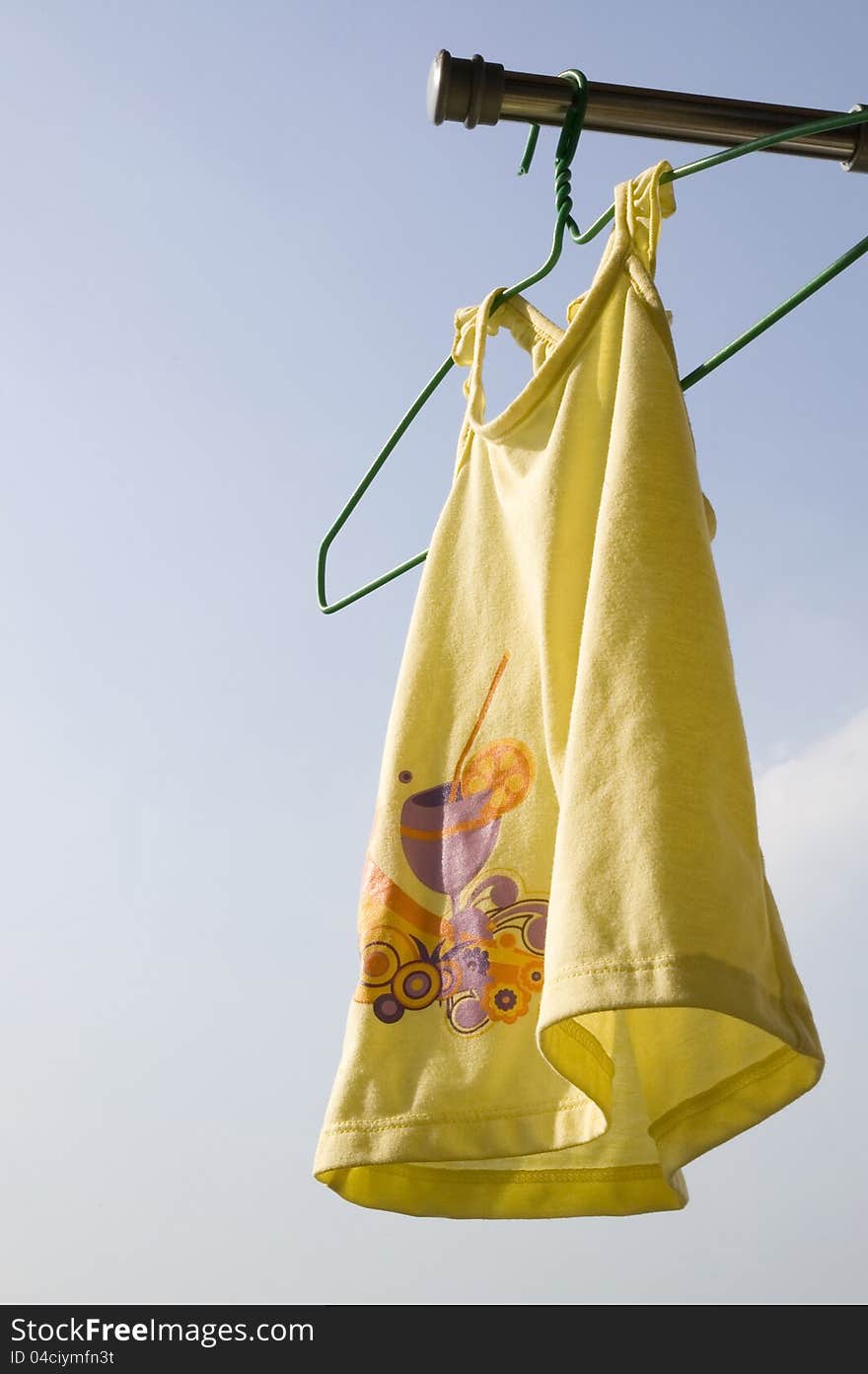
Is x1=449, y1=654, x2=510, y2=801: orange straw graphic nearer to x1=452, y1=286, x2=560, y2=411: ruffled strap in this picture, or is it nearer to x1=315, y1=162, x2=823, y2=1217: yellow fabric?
x1=315, y1=162, x2=823, y2=1217: yellow fabric

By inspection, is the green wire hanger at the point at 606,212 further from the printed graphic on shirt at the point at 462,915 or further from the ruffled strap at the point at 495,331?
the printed graphic on shirt at the point at 462,915

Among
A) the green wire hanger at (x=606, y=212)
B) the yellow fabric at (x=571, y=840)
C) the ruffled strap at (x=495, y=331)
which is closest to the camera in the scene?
the yellow fabric at (x=571, y=840)

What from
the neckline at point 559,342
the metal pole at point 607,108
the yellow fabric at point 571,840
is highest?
the metal pole at point 607,108

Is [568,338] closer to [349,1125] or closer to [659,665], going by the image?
[659,665]

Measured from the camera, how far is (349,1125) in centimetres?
54

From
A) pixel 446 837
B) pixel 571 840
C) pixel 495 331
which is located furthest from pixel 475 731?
pixel 495 331

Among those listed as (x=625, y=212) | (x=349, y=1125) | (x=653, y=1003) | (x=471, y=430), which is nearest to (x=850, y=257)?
(x=625, y=212)

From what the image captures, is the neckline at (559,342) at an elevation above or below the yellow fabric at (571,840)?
above

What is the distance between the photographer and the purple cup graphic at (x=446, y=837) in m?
0.60

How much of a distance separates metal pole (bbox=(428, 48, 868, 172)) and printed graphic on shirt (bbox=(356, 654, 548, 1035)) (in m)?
0.29

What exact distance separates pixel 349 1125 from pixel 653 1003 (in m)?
0.21

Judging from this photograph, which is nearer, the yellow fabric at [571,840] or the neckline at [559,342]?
the yellow fabric at [571,840]

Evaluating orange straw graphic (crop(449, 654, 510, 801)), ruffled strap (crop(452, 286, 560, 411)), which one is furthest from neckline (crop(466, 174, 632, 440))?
orange straw graphic (crop(449, 654, 510, 801))

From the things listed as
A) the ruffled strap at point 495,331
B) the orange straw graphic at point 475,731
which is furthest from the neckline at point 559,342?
the orange straw graphic at point 475,731
